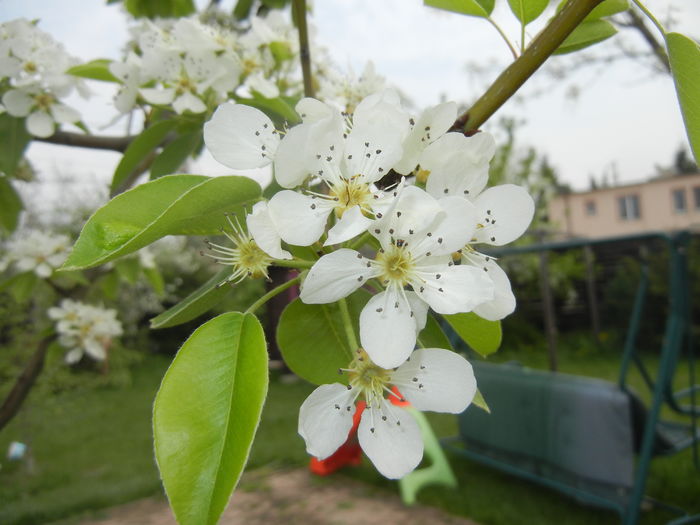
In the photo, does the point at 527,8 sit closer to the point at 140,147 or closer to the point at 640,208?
the point at 140,147

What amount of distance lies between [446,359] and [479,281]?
74 millimetres

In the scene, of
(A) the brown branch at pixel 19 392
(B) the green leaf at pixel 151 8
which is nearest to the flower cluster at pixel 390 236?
(A) the brown branch at pixel 19 392

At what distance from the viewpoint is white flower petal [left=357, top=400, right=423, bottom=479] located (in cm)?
49

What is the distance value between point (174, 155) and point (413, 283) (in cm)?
57

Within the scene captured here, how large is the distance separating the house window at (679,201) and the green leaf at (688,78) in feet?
63.1

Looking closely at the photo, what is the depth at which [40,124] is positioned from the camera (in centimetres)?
116

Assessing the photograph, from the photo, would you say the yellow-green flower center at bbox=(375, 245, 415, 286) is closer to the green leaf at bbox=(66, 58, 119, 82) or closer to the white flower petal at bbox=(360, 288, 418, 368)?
the white flower petal at bbox=(360, 288, 418, 368)

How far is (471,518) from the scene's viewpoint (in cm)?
355

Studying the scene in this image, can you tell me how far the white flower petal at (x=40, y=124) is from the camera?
1146 mm

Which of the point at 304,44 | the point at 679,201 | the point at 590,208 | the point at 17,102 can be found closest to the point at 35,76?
the point at 17,102

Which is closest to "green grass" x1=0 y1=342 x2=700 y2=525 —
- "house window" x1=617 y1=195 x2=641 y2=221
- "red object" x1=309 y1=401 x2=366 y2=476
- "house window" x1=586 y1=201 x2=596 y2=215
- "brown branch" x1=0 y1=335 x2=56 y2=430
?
"red object" x1=309 y1=401 x2=366 y2=476

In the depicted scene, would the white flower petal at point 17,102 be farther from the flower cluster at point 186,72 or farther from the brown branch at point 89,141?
the flower cluster at point 186,72

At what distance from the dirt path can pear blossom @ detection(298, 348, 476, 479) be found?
3364 millimetres

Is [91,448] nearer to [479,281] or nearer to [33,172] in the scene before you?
[33,172]
